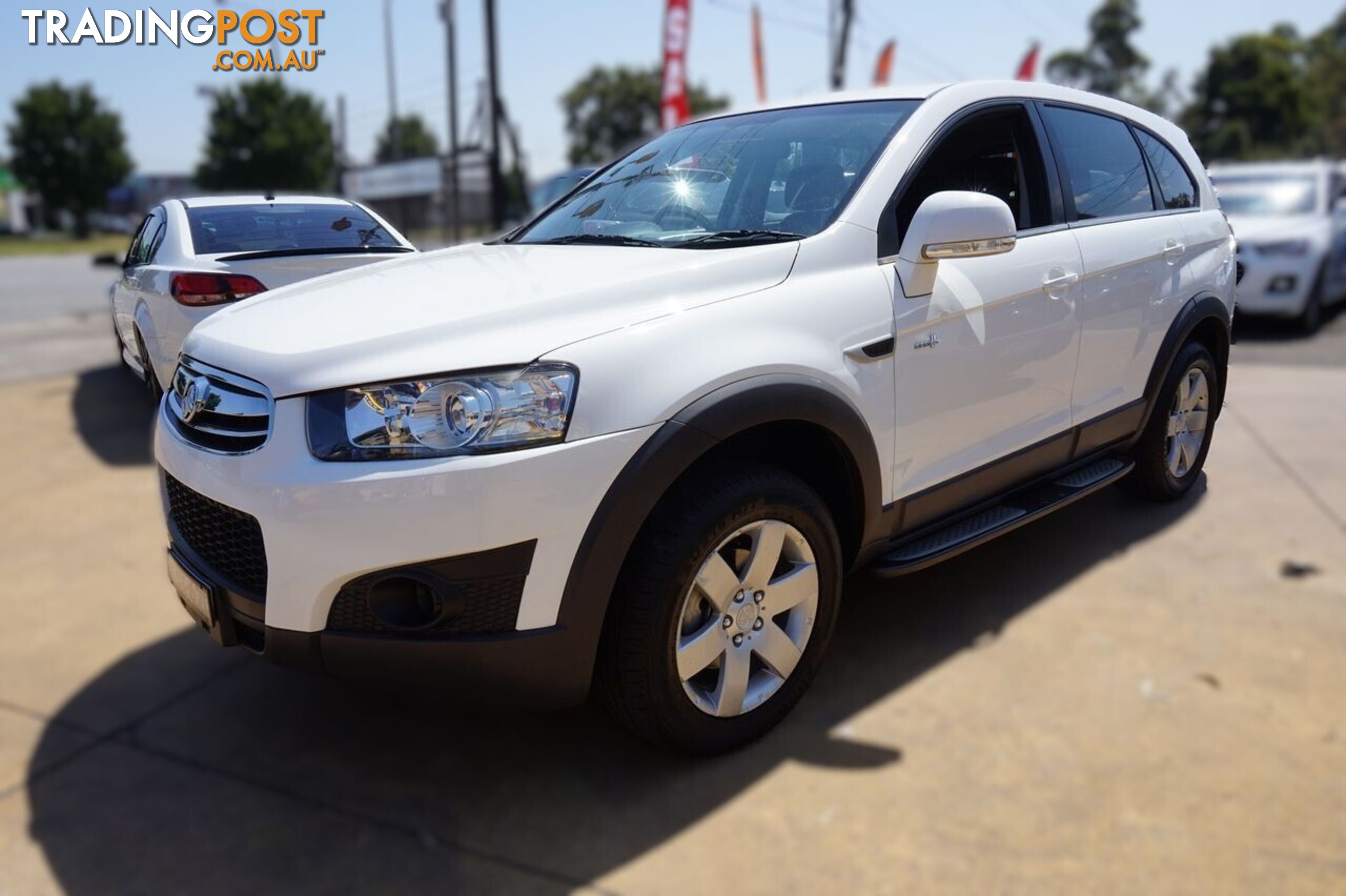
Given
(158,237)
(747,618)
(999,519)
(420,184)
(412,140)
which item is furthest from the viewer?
(412,140)

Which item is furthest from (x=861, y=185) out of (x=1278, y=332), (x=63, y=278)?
(x=63, y=278)

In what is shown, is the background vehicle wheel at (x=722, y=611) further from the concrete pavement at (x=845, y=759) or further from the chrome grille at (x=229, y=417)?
the chrome grille at (x=229, y=417)

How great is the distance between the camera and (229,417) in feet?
5.76

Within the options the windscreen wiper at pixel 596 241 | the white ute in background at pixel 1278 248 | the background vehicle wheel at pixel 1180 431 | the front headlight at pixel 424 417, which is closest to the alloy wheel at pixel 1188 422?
the background vehicle wheel at pixel 1180 431

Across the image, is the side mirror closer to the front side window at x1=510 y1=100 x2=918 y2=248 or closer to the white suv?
the white suv

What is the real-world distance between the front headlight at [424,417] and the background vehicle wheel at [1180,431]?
3.43 feet

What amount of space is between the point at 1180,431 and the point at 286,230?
4.46 ft

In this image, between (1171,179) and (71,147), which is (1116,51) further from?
(71,147)

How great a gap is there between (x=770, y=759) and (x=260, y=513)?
1344 mm

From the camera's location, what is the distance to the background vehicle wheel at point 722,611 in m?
2.13

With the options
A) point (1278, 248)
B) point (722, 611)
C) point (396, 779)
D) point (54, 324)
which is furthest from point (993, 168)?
point (54, 324)

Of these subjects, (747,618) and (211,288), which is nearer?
(211,288)

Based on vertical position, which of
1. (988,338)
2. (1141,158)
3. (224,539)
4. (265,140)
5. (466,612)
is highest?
(265,140)

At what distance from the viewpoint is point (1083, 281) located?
69.1 inches
